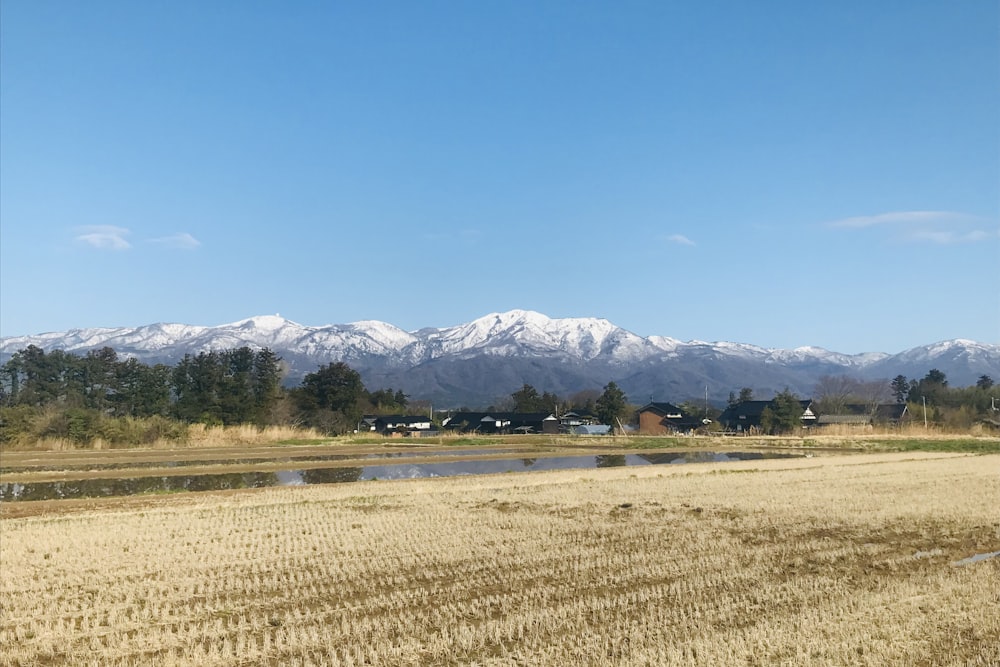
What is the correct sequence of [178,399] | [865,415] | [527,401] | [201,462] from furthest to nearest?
[527,401] < [865,415] < [178,399] < [201,462]

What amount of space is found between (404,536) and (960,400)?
365 ft

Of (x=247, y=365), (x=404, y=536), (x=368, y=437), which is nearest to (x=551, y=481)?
(x=404, y=536)

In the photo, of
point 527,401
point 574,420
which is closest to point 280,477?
point 574,420

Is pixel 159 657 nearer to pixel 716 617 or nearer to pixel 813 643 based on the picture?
pixel 716 617

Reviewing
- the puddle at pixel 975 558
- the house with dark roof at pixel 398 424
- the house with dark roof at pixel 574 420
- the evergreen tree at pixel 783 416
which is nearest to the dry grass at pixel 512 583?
the puddle at pixel 975 558

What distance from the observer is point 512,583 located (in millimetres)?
11555

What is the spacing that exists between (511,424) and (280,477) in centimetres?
6680

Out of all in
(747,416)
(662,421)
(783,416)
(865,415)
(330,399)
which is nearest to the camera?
(783,416)

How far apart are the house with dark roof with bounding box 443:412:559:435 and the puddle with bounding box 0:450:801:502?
A: 4937 centimetres

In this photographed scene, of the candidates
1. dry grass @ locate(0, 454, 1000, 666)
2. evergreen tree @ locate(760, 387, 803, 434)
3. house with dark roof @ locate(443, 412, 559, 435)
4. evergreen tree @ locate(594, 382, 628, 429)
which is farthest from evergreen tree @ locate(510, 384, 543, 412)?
dry grass @ locate(0, 454, 1000, 666)

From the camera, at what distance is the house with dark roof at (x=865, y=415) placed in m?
97.2

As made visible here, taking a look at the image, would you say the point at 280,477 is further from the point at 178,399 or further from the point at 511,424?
the point at 511,424

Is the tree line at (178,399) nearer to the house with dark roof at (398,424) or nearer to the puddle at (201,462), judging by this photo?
the house with dark roof at (398,424)

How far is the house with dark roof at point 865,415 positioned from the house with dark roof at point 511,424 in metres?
34.4
